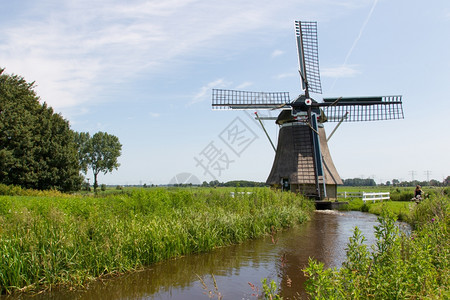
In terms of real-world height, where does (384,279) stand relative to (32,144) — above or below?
below

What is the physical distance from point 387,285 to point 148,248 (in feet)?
19.0

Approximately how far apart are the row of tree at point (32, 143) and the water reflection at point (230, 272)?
72.7 feet

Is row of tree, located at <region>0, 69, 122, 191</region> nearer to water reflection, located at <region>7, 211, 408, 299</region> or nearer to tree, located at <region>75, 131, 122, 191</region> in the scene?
water reflection, located at <region>7, 211, 408, 299</region>

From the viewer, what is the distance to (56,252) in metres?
6.75

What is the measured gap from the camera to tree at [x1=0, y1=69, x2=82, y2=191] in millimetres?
25766

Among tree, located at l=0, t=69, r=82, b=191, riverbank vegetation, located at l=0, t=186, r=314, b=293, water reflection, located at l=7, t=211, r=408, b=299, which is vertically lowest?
water reflection, located at l=7, t=211, r=408, b=299

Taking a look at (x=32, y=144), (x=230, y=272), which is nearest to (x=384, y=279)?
(x=230, y=272)

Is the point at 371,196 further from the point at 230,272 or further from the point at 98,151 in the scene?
the point at 98,151

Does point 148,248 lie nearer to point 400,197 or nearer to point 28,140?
point 28,140

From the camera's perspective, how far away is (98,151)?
64.9 m

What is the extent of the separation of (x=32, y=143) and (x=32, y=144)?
0.17m

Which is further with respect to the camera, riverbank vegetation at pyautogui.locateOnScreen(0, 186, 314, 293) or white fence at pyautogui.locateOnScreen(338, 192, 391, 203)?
white fence at pyautogui.locateOnScreen(338, 192, 391, 203)

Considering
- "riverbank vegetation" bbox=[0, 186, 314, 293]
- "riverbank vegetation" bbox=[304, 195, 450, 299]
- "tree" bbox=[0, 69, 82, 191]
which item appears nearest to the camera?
"riverbank vegetation" bbox=[304, 195, 450, 299]

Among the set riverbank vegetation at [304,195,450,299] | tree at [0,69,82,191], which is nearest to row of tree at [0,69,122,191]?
tree at [0,69,82,191]
